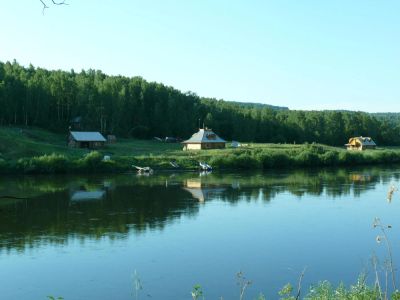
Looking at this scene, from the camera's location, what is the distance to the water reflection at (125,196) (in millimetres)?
25078

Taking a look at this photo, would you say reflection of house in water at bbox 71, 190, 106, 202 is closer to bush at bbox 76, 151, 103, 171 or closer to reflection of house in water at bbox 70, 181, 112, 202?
reflection of house in water at bbox 70, 181, 112, 202

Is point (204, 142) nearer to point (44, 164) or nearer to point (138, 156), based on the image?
point (138, 156)

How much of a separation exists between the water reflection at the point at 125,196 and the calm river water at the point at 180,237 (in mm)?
79

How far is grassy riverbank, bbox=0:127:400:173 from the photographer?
50.1 metres

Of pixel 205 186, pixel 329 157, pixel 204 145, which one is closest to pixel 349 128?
pixel 329 157

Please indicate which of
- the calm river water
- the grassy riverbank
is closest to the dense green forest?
the grassy riverbank

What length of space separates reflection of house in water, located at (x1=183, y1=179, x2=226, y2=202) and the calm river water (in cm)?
8

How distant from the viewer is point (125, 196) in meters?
36.1

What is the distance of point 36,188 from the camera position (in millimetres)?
39438

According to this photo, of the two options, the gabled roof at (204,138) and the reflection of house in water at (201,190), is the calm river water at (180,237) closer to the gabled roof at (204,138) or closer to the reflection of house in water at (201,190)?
the reflection of house in water at (201,190)

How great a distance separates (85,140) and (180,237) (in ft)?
132

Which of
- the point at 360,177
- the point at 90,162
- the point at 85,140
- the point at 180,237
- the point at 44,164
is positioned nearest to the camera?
the point at 180,237

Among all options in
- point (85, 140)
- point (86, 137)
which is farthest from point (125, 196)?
point (86, 137)

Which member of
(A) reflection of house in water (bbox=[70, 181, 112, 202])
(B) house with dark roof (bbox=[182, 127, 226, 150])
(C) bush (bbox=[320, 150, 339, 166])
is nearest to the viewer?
(A) reflection of house in water (bbox=[70, 181, 112, 202])
